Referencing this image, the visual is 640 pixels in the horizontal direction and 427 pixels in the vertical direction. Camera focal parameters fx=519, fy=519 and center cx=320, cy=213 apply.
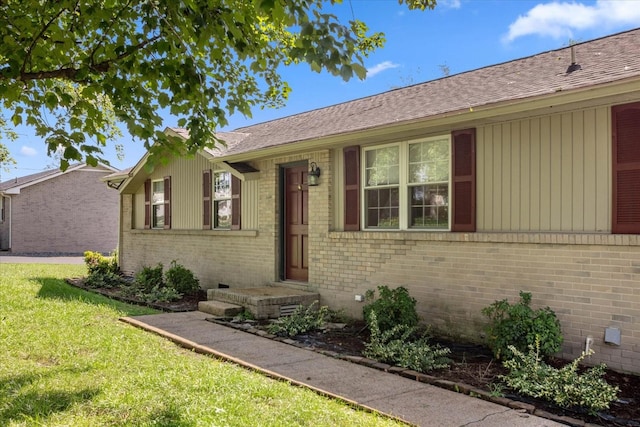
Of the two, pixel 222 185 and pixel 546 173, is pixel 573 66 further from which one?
pixel 222 185

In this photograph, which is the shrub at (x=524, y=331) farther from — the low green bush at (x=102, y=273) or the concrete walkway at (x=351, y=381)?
the low green bush at (x=102, y=273)

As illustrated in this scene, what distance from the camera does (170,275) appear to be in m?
12.1

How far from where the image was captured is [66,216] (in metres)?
30.4

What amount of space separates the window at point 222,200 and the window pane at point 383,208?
14.5ft

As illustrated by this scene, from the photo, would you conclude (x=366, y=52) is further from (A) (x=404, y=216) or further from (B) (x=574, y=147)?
(B) (x=574, y=147)

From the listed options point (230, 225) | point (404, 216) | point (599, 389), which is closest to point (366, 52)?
point (404, 216)

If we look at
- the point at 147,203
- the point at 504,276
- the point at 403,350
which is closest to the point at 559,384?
the point at 403,350

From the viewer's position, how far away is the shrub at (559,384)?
4.62 metres

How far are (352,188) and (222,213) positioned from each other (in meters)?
4.52

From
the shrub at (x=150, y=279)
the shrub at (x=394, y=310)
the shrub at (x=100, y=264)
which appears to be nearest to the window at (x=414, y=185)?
the shrub at (x=394, y=310)

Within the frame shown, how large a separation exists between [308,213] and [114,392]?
5.51 m

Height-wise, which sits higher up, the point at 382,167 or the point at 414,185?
the point at 382,167

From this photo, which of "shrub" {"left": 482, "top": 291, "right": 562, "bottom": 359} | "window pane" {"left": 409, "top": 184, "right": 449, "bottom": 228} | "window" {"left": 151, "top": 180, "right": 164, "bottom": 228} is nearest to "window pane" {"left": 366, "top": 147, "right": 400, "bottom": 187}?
"window pane" {"left": 409, "top": 184, "right": 449, "bottom": 228}

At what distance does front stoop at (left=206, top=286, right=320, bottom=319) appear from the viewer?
28.5 ft
